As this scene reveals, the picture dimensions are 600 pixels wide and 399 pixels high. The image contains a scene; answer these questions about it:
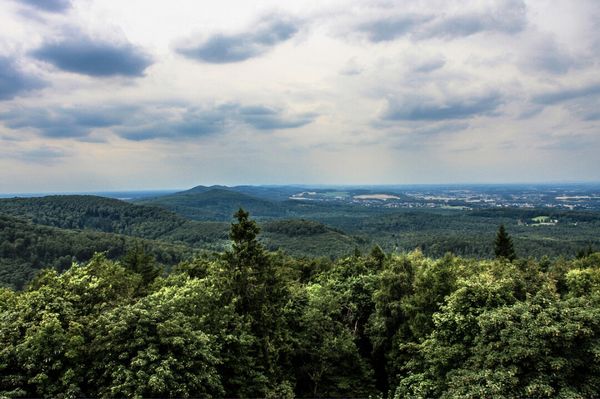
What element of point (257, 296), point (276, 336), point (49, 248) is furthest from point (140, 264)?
point (49, 248)

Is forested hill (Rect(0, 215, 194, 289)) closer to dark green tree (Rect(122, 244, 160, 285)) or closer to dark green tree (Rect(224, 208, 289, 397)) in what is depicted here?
dark green tree (Rect(122, 244, 160, 285))

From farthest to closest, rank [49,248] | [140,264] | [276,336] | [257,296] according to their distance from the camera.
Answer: [49,248], [140,264], [257,296], [276,336]

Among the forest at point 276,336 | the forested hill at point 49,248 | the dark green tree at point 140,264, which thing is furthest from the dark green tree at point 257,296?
the forested hill at point 49,248

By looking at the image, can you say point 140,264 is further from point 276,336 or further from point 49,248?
point 49,248

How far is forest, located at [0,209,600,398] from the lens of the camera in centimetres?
1725

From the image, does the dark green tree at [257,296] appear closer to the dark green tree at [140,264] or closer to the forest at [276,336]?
the forest at [276,336]

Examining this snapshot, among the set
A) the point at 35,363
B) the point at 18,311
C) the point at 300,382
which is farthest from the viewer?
the point at 300,382

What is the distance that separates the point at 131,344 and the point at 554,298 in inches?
924

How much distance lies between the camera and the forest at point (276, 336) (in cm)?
1725

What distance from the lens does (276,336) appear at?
2673 centimetres

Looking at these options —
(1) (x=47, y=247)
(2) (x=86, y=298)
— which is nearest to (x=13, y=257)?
(1) (x=47, y=247)

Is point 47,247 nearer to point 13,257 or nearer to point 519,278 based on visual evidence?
point 13,257

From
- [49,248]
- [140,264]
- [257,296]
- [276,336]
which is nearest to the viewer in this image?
[276,336]

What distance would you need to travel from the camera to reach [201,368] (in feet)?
62.6
